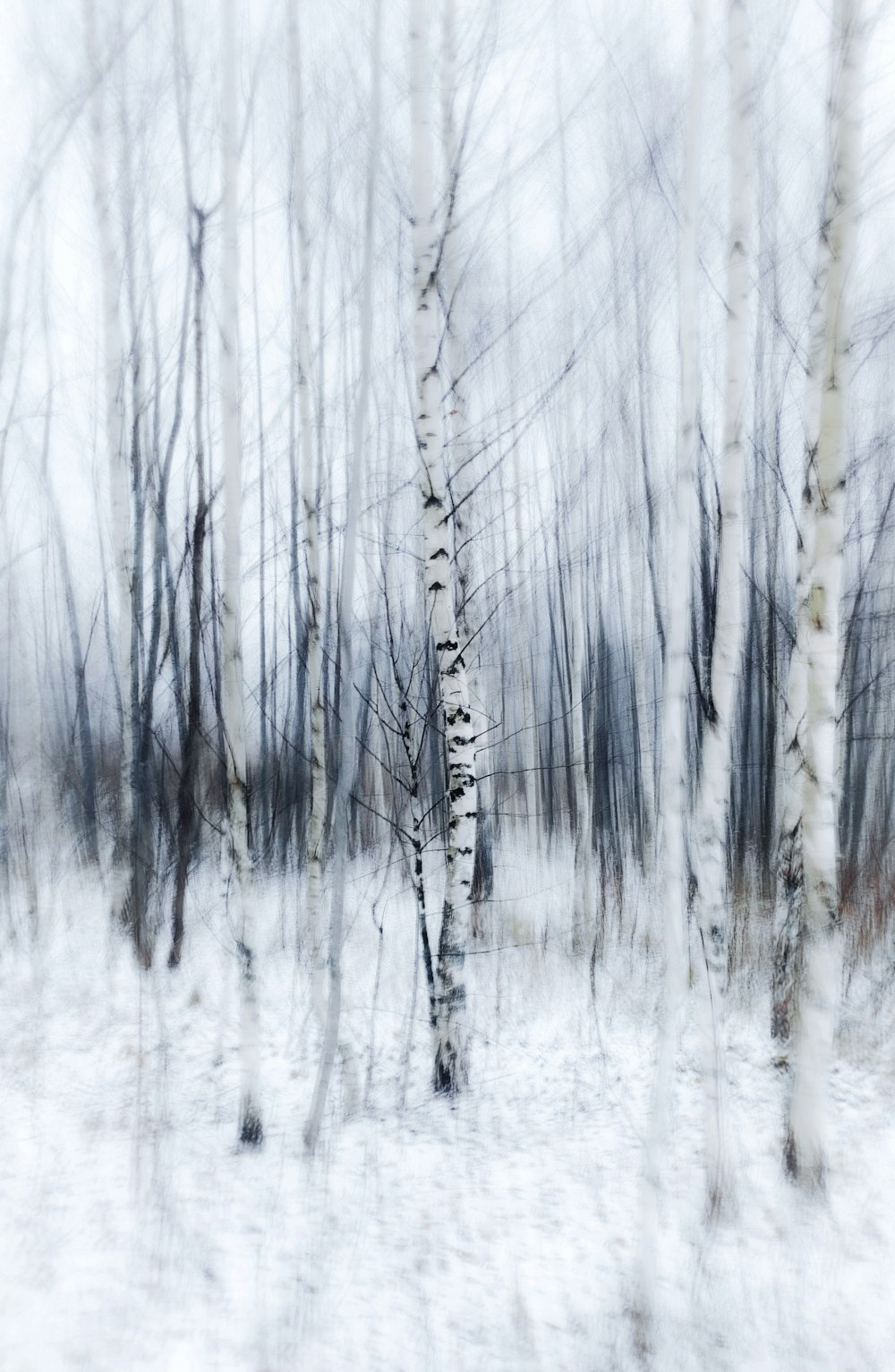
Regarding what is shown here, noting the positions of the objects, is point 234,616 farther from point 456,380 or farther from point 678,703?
point 678,703

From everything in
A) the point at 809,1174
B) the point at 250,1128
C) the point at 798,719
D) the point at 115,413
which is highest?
the point at 115,413

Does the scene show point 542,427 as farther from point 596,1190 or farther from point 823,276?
point 596,1190

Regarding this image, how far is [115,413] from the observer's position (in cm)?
669

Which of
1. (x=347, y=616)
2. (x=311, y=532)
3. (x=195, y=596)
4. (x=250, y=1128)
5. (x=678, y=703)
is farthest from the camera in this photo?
(x=311, y=532)

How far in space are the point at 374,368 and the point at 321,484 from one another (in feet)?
4.19

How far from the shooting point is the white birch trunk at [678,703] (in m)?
2.54

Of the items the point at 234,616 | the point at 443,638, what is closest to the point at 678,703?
the point at 443,638

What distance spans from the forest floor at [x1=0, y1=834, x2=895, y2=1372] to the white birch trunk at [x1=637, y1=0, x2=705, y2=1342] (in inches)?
13.2

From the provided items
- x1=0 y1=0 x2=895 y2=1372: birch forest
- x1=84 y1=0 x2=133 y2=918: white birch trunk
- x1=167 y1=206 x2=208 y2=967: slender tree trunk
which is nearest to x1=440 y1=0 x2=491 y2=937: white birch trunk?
x1=0 y1=0 x2=895 y2=1372: birch forest

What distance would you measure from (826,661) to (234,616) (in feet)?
9.11

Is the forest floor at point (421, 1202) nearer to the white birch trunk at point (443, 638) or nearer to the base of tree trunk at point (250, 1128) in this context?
the base of tree trunk at point (250, 1128)

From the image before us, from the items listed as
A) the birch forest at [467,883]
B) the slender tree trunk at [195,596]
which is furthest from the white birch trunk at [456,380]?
the slender tree trunk at [195,596]

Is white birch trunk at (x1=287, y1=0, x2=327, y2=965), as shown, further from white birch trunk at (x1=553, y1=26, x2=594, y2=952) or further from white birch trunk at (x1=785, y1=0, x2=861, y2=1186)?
white birch trunk at (x1=785, y1=0, x2=861, y2=1186)

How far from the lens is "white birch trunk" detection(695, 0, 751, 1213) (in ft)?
10.5
